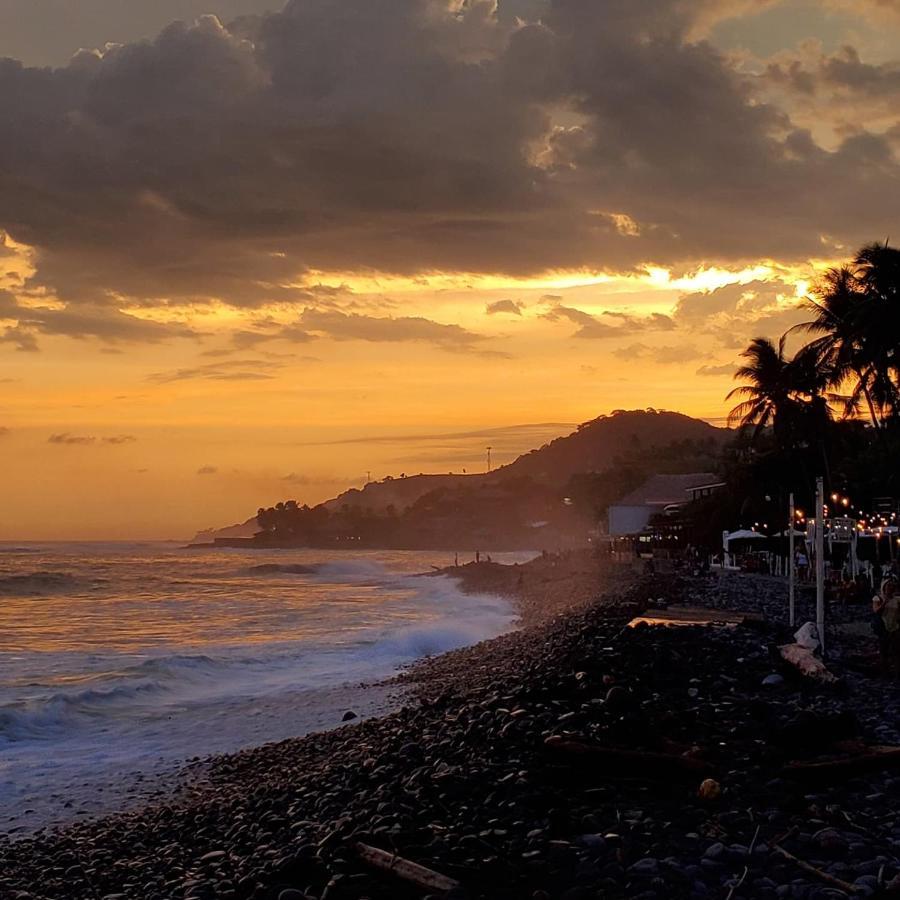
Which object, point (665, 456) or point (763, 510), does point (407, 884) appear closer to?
point (763, 510)

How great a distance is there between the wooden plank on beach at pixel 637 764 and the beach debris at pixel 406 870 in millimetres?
1953

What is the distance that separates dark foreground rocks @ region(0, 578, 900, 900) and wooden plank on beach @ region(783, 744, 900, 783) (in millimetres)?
85

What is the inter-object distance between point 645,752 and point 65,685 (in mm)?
16299

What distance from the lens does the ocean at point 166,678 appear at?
13.2m

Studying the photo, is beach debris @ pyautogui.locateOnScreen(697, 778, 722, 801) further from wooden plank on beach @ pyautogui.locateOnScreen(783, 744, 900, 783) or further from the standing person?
the standing person

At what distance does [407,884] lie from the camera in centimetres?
611

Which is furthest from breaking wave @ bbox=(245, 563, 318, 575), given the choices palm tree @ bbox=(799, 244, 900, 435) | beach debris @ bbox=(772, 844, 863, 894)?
beach debris @ bbox=(772, 844, 863, 894)

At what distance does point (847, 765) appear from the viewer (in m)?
7.46

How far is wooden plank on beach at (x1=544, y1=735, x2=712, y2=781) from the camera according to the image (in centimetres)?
753

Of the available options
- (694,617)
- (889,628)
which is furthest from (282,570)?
(889,628)

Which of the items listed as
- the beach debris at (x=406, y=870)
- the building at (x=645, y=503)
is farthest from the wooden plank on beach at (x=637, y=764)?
the building at (x=645, y=503)

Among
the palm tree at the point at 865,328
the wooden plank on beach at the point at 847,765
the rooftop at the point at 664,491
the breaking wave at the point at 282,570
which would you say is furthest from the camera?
the breaking wave at the point at 282,570

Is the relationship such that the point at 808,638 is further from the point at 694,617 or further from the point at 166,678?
the point at 166,678

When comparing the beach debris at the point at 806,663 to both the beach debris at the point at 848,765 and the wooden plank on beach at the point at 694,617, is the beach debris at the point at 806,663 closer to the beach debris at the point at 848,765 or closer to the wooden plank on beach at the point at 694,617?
the beach debris at the point at 848,765
